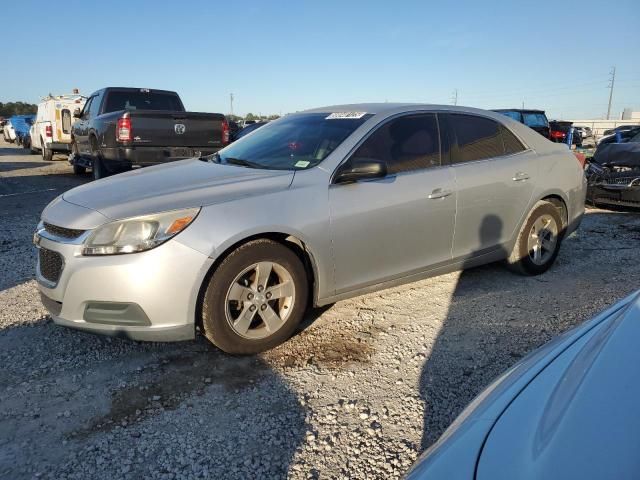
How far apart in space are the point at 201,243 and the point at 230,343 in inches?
26.0

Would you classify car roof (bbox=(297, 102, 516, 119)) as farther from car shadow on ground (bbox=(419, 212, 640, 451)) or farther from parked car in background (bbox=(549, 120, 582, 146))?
parked car in background (bbox=(549, 120, 582, 146))

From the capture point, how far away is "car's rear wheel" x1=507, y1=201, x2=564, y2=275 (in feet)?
15.1

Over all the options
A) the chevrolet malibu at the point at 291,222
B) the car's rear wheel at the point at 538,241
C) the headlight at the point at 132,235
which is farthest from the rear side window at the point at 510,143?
the headlight at the point at 132,235

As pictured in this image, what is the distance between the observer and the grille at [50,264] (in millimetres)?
2946

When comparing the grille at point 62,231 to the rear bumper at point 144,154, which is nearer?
the grille at point 62,231

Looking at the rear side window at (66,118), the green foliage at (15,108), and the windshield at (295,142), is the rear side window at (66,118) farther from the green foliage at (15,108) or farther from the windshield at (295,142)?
the green foliage at (15,108)

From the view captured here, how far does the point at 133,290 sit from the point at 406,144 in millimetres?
2260

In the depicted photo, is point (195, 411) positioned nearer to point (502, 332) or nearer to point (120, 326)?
point (120, 326)

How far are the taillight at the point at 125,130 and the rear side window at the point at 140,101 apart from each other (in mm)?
2470

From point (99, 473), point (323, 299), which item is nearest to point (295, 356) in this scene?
point (323, 299)

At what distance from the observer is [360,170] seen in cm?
338

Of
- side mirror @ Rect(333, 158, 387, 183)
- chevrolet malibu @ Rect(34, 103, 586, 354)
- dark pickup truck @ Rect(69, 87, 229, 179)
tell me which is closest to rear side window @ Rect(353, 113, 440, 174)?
chevrolet malibu @ Rect(34, 103, 586, 354)

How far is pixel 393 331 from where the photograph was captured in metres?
3.61

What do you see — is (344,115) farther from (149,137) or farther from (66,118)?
(66,118)
